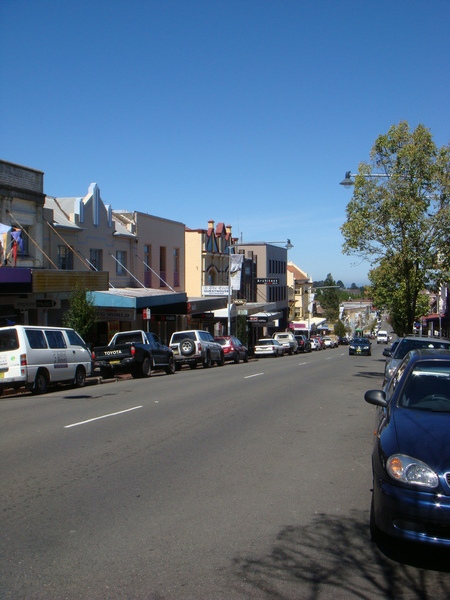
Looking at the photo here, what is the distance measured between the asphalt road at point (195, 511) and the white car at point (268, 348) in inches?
1440

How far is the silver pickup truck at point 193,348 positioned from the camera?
102 feet

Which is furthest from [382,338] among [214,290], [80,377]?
[80,377]

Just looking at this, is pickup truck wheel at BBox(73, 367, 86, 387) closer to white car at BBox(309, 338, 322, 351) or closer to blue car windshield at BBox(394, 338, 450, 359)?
blue car windshield at BBox(394, 338, 450, 359)

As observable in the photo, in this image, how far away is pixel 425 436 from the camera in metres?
5.84

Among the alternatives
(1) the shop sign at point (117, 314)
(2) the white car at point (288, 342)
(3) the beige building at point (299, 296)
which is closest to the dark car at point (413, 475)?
(1) the shop sign at point (117, 314)

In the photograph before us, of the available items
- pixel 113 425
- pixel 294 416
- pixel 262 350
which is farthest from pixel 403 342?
pixel 262 350

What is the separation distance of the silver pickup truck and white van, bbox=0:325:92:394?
32.5 feet

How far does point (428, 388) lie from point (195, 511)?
2.72m

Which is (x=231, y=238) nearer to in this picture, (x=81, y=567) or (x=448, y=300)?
(x=448, y=300)

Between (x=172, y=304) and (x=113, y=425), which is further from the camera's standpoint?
(x=172, y=304)

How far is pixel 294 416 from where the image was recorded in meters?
13.7

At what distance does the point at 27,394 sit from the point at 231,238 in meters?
41.2

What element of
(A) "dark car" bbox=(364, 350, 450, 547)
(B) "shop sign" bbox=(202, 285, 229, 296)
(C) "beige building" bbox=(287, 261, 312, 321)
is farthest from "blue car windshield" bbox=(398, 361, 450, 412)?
(C) "beige building" bbox=(287, 261, 312, 321)

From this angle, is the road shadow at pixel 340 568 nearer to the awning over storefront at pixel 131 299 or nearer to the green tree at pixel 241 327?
the awning over storefront at pixel 131 299
